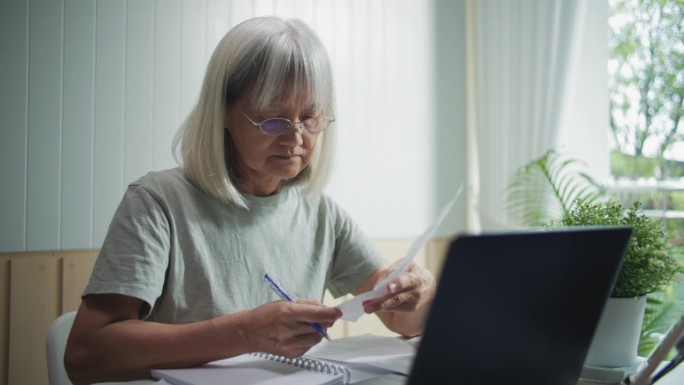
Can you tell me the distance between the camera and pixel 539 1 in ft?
9.45

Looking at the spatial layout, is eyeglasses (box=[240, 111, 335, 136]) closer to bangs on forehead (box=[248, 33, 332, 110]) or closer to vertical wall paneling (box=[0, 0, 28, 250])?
bangs on forehead (box=[248, 33, 332, 110])

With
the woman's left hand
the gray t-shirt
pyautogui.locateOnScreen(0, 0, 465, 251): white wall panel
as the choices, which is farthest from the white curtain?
the woman's left hand

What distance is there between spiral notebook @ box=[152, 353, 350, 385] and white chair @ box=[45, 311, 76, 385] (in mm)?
356

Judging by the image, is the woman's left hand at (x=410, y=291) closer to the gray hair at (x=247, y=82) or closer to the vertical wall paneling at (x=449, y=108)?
the gray hair at (x=247, y=82)

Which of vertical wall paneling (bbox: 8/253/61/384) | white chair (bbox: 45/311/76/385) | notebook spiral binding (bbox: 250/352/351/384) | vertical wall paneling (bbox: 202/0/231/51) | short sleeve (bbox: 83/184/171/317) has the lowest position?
vertical wall paneling (bbox: 8/253/61/384)

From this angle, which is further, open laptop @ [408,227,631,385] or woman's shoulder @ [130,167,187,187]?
woman's shoulder @ [130,167,187,187]

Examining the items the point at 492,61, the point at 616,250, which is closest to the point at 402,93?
the point at 492,61

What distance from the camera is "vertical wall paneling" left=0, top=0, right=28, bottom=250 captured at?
1.84 meters

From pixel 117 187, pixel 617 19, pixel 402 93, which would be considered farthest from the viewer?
pixel 402 93

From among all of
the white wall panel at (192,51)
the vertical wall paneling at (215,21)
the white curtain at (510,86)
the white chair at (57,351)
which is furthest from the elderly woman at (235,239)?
the white curtain at (510,86)

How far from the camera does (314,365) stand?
3.31 feet

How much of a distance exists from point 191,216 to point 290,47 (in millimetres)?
410

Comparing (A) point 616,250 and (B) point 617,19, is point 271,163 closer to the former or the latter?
(A) point 616,250

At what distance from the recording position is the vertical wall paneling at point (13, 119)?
72.6 inches
